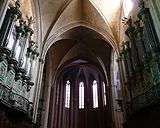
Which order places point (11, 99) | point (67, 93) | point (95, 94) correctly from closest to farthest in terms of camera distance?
point (11, 99)
point (95, 94)
point (67, 93)

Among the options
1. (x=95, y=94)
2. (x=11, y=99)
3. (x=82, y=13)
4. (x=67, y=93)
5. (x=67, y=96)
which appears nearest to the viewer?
(x=11, y=99)

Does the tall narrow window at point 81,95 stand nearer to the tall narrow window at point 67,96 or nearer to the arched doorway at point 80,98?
the arched doorway at point 80,98

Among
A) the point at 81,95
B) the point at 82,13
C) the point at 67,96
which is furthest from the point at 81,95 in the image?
the point at 82,13

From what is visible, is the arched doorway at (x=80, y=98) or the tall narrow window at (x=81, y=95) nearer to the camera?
the arched doorway at (x=80, y=98)

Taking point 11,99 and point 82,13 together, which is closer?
point 11,99

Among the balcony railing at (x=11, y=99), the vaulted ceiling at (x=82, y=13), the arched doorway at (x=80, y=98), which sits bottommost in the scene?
the balcony railing at (x=11, y=99)

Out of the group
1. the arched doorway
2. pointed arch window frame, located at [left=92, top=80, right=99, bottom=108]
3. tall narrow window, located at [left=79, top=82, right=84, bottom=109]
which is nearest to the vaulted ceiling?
the arched doorway

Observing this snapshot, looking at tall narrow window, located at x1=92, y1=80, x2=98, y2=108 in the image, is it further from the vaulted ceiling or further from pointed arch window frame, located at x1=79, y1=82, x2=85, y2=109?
the vaulted ceiling

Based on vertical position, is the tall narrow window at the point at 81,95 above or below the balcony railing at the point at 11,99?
above

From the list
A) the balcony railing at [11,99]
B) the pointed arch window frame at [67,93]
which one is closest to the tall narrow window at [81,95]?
the pointed arch window frame at [67,93]

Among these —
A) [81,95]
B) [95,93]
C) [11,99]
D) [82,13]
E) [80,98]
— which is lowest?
[11,99]

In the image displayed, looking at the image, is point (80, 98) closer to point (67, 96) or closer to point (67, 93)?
point (67, 96)

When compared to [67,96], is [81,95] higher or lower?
higher

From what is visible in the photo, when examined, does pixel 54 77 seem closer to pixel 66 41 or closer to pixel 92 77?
pixel 66 41
